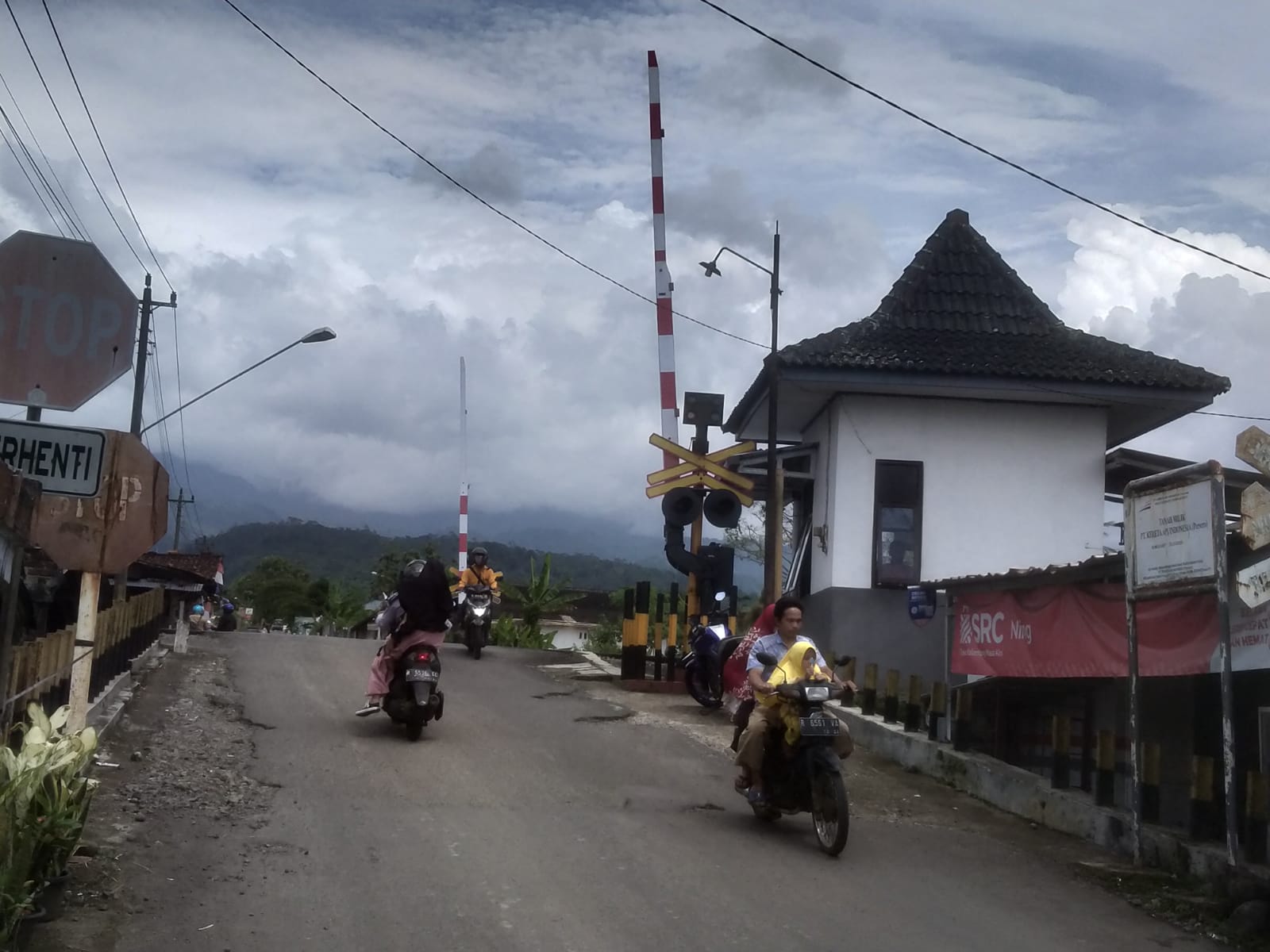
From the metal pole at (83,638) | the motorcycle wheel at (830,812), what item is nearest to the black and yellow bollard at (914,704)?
the motorcycle wheel at (830,812)

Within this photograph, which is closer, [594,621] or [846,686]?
[846,686]

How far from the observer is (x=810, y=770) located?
360 inches

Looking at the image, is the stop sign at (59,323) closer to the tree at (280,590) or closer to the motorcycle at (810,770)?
the motorcycle at (810,770)

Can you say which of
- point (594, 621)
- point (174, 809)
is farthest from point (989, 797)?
point (594, 621)

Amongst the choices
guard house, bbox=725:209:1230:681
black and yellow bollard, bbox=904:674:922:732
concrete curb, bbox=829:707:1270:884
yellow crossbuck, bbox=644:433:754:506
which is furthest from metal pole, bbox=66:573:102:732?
guard house, bbox=725:209:1230:681

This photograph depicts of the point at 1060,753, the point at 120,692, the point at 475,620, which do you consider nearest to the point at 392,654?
the point at 120,692

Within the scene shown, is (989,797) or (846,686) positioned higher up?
(846,686)

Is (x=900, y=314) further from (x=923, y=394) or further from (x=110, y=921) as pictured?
(x=110, y=921)

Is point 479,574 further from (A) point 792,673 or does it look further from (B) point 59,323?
(B) point 59,323

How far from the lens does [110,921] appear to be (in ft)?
21.1

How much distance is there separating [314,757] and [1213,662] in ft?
22.3

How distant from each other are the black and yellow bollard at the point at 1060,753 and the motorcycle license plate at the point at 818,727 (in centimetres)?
214

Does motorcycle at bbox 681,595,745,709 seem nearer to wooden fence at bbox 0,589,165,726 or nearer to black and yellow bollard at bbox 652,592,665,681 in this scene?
black and yellow bollard at bbox 652,592,665,681

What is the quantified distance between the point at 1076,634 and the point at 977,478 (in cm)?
833
